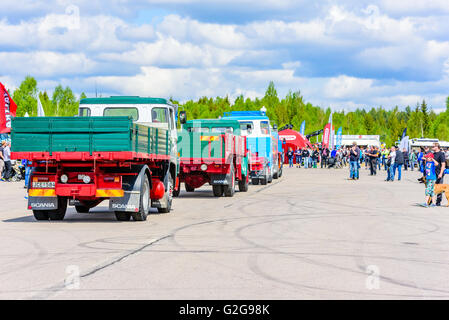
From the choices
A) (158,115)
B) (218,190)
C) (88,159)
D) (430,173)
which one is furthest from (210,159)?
(88,159)

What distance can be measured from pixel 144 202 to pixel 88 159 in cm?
177

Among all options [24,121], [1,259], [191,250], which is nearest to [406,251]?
[191,250]

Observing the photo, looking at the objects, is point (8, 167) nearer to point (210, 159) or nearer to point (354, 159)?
point (210, 159)

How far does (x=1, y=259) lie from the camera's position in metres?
9.27

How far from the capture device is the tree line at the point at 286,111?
8900cm

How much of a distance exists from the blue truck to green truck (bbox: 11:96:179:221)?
45.0ft

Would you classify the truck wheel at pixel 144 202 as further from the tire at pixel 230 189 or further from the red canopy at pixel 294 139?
the red canopy at pixel 294 139

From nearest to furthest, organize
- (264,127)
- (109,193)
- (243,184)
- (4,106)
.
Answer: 1. (109,193)
2. (243,184)
3. (264,127)
4. (4,106)

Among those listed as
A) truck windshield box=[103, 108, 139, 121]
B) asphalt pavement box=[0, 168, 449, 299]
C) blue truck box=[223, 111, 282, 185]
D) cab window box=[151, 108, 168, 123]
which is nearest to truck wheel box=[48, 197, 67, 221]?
asphalt pavement box=[0, 168, 449, 299]

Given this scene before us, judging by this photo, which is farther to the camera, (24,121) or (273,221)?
(273,221)

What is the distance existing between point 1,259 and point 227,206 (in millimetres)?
9756

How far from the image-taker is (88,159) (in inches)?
523
